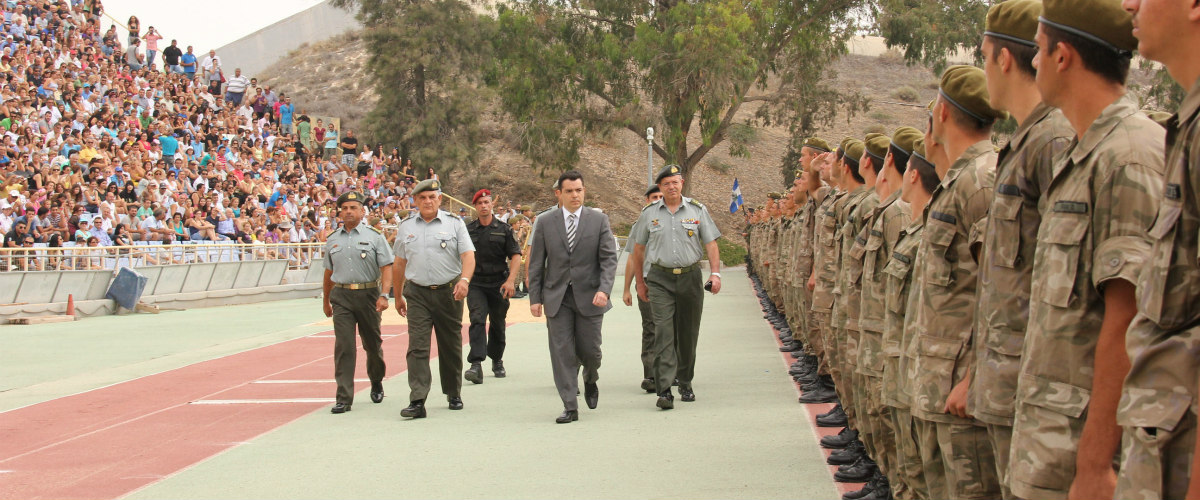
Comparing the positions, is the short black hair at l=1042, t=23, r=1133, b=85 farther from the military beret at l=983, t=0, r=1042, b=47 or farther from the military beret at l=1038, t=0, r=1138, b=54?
the military beret at l=983, t=0, r=1042, b=47

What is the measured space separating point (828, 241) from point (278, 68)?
62916 mm

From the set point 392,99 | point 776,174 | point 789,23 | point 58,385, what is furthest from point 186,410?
point 776,174

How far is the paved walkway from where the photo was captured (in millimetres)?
6457

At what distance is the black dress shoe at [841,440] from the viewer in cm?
716

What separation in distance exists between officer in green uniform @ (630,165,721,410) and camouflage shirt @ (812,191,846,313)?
1.61 meters

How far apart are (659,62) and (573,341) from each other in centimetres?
3149

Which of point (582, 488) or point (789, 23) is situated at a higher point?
point (789, 23)

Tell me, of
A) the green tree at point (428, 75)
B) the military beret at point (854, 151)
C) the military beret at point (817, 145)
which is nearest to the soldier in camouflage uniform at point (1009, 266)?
the military beret at point (854, 151)

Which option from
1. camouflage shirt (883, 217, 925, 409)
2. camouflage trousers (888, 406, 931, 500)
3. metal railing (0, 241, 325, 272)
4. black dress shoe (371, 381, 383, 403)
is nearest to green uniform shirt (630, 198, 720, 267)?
black dress shoe (371, 381, 383, 403)

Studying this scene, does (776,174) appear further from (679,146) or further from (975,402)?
(975,402)

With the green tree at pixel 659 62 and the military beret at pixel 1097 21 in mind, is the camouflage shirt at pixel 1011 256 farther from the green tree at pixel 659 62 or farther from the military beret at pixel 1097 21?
the green tree at pixel 659 62

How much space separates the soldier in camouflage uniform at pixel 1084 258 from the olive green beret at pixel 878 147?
3692 millimetres

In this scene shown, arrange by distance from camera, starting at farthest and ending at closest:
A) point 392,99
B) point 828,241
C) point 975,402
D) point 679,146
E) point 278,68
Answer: point 278,68, point 392,99, point 679,146, point 828,241, point 975,402

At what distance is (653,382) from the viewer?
10383 millimetres
